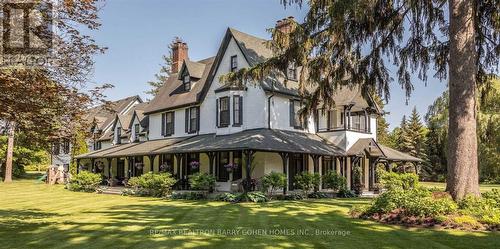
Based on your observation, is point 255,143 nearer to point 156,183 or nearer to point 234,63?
point 156,183

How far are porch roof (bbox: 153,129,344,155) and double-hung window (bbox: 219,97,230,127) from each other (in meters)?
0.91

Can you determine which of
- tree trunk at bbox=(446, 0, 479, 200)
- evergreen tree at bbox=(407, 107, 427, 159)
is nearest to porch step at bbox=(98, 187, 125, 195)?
tree trunk at bbox=(446, 0, 479, 200)

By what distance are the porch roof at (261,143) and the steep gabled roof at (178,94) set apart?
130 inches

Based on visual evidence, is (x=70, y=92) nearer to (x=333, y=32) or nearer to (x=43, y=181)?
(x=333, y=32)

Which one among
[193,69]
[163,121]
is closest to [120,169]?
[163,121]

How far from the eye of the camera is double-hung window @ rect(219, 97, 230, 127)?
84.2 ft

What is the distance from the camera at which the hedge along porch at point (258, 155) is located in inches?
857

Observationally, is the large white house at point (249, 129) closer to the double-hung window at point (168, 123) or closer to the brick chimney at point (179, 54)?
the double-hung window at point (168, 123)

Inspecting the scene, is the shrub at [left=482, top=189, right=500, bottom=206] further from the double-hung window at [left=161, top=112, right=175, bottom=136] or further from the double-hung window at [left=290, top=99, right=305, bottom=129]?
the double-hung window at [left=161, top=112, right=175, bottom=136]

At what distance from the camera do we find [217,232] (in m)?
10.4

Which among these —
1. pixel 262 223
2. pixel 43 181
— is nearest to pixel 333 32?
pixel 262 223

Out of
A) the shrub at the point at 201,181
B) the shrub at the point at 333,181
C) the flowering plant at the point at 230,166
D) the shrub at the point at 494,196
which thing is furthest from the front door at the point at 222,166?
the shrub at the point at 494,196

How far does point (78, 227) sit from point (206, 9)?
917 cm

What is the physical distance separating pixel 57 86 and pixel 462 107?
36.4ft
